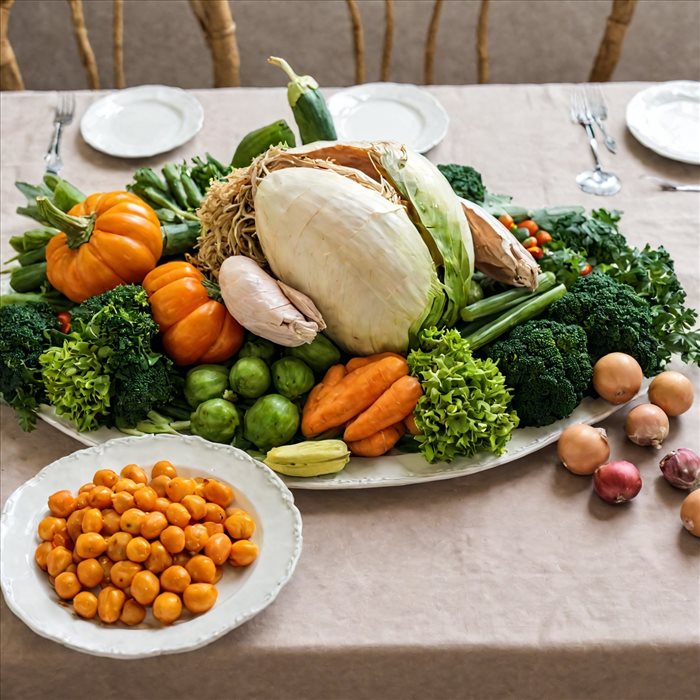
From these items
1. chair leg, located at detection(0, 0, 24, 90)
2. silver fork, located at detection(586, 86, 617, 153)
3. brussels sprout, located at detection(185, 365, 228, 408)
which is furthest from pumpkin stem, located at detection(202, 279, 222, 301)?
chair leg, located at detection(0, 0, 24, 90)

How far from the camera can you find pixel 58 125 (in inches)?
90.9

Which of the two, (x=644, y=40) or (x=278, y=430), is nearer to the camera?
(x=278, y=430)

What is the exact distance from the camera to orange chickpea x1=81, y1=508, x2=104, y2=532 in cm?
128

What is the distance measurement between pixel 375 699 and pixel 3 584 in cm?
57

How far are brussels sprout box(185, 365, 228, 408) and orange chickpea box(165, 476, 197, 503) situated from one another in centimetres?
22

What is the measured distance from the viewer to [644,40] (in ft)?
11.9

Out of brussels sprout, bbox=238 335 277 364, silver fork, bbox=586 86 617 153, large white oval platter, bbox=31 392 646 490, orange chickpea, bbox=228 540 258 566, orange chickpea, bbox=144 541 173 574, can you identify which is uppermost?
silver fork, bbox=586 86 617 153

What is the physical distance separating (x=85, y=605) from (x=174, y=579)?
13cm

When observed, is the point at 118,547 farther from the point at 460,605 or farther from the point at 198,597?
the point at 460,605

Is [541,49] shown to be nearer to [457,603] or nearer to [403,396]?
[403,396]

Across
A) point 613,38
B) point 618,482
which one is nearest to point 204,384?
point 618,482

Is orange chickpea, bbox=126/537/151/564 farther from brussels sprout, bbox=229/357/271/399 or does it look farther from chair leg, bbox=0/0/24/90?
chair leg, bbox=0/0/24/90

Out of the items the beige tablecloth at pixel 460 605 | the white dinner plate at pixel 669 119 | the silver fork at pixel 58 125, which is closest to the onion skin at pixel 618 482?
the beige tablecloth at pixel 460 605

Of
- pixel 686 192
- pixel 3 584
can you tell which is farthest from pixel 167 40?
pixel 3 584
